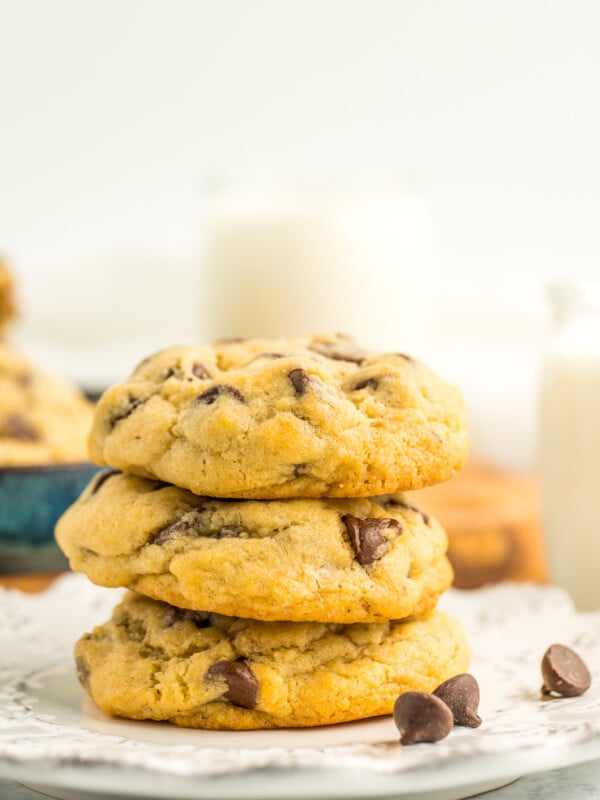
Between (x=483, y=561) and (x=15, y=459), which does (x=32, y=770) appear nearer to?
(x=15, y=459)

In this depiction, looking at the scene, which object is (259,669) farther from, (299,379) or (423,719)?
(299,379)

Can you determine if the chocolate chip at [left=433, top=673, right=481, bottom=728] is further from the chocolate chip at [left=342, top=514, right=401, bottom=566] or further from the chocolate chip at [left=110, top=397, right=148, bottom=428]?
the chocolate chip at [left=110, top=397, right=148, bottom=428]

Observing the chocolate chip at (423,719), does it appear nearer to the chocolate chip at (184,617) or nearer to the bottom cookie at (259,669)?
the bottom cookie at (259,669)

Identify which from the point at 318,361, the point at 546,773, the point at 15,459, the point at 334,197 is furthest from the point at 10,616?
the point at 334,197

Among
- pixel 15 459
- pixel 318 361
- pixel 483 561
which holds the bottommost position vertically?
pixel 483 561

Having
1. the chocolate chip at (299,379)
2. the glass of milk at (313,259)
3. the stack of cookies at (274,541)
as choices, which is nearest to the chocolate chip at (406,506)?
the stack of cookies at (274,541)

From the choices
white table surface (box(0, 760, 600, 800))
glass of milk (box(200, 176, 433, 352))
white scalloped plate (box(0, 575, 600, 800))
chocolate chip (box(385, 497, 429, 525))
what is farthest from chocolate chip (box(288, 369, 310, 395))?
glass of milk (box(200, 176, 433, 352))

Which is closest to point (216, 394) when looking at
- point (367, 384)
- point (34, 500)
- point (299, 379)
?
point (299, 379)
